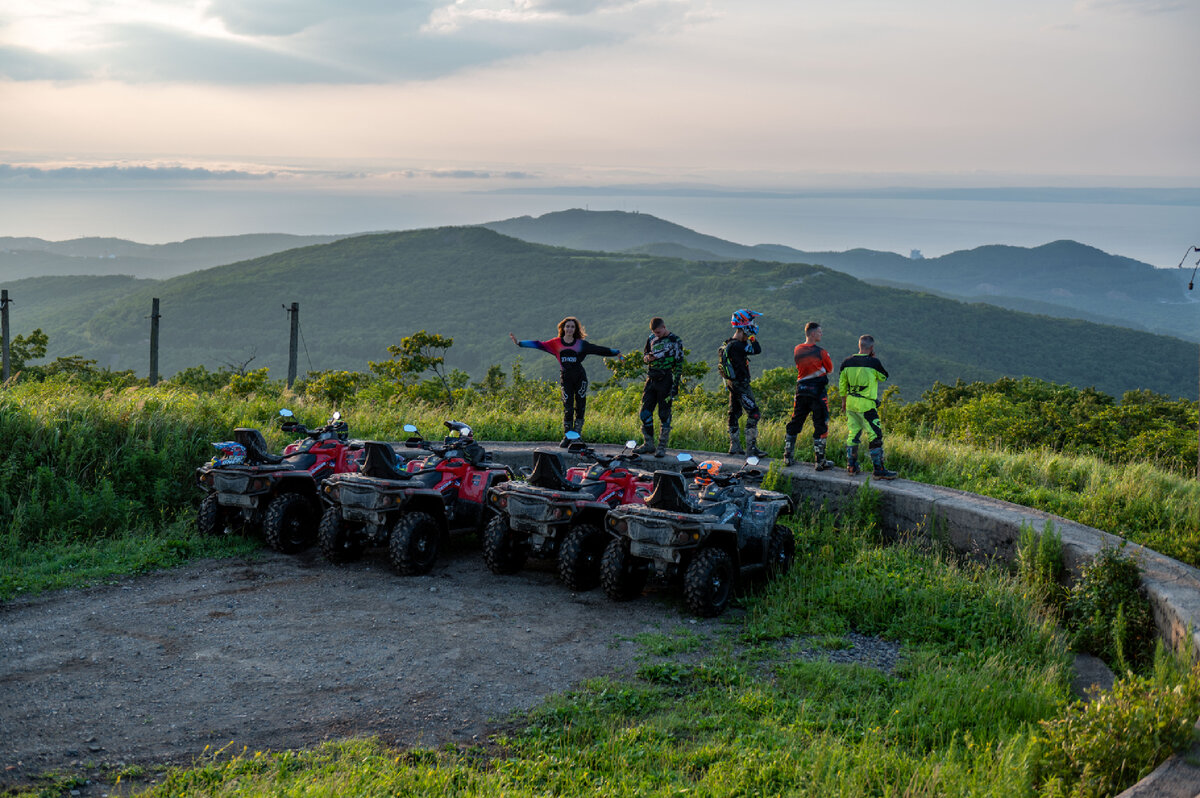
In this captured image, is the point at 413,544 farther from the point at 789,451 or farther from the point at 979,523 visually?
the point at 979,523

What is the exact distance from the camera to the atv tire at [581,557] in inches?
346

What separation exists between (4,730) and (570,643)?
3.97m

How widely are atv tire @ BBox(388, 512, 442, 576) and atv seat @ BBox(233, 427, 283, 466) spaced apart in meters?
2.08

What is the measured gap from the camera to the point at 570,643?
24.5 ft

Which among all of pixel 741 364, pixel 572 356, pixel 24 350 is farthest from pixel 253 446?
pixel 24 350

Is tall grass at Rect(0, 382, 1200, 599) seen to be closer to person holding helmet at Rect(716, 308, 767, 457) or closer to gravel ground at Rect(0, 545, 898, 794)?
person holding helmet at Rect(716, 308, 767, 457)

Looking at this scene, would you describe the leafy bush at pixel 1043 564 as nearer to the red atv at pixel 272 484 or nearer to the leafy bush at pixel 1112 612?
the leafy bush at pixel 1112 612

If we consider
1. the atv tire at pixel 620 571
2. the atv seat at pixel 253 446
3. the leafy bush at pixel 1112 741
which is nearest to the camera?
the leafy bush at pixel 1112 741

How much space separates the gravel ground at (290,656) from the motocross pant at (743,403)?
4.02 meters

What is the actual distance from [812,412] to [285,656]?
24.6 feet

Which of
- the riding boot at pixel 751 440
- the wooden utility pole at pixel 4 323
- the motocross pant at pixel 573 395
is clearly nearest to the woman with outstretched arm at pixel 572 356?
the motocross pant at pixel 573 395

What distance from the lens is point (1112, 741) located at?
4.78 m

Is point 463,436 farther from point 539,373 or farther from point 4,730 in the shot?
point 539,373

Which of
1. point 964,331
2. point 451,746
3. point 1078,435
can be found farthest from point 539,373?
point 451,746
